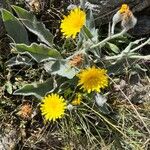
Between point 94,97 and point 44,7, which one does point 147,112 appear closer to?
point 94,97

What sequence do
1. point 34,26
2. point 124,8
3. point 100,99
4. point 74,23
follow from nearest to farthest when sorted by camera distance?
point 124,8, point 74,23, point 100,99, point 34,26

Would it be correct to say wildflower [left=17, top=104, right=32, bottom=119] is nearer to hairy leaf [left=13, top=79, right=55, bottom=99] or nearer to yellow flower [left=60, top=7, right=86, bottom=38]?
hairy leaf [left=13, top=79, right=55, bottom=99]

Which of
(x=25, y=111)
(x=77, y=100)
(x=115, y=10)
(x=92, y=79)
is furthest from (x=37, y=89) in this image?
(x=115, y=10)

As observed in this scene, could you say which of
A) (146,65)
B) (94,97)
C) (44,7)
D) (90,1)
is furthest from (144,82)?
(44,7)

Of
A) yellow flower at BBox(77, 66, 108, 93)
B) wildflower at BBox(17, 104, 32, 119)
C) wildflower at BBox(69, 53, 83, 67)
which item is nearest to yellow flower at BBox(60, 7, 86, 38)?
wildflower at BBox(69, 53, 83, 67)

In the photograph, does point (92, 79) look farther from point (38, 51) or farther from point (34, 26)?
point (34, 26)

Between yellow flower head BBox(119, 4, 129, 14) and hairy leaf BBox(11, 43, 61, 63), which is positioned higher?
yellow flower head BBox(119, 4, 129, 14)
